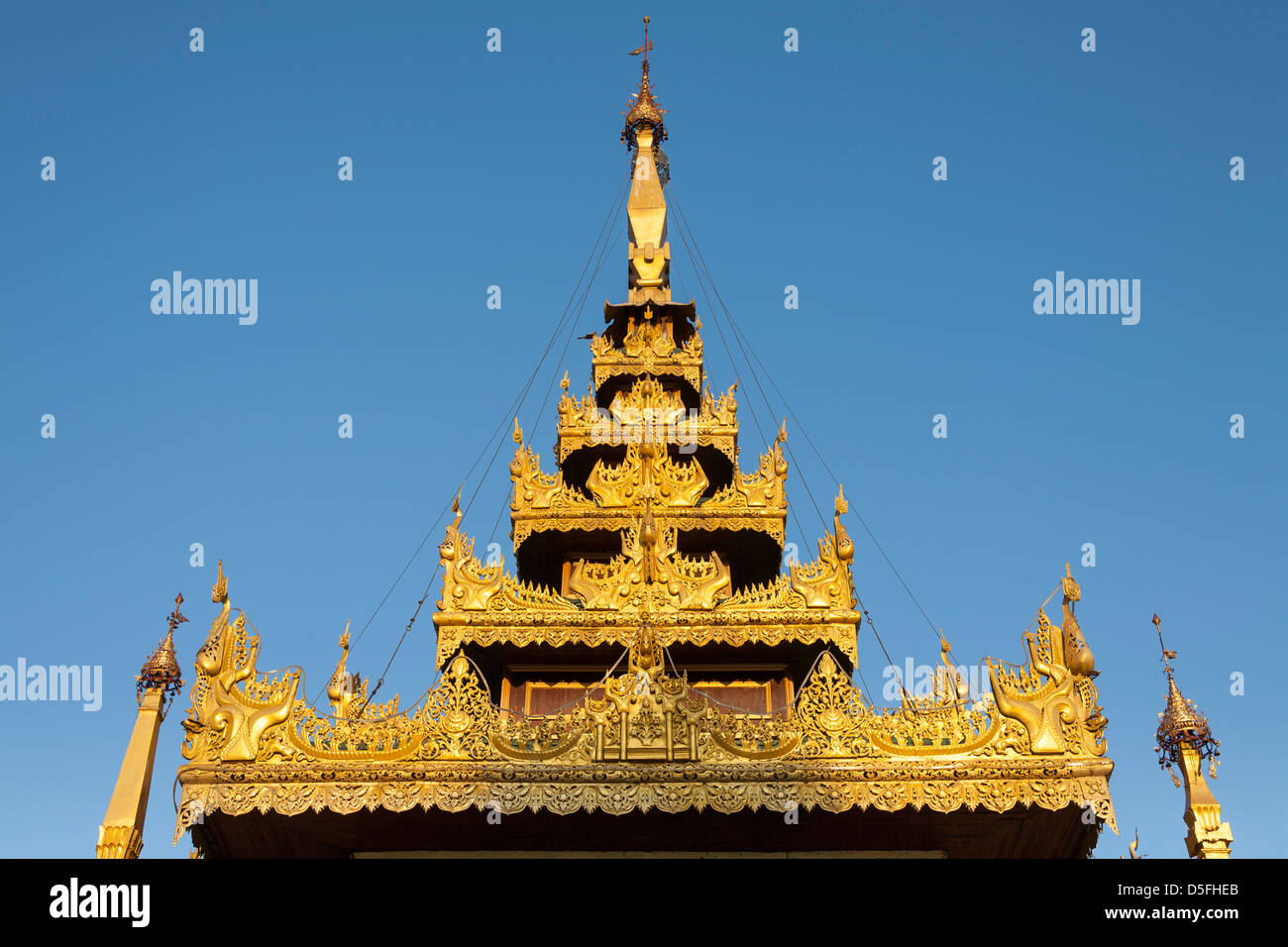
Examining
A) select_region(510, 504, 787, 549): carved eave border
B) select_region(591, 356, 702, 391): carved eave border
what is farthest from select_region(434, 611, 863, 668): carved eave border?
select_region(591, 356, 702, 391): carved eave border

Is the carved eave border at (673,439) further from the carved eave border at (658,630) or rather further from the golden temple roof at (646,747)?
the golden temple roof at (646,747)

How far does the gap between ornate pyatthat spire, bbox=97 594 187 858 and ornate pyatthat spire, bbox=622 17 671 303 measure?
11.8 meters

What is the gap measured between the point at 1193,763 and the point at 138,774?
19.6 m

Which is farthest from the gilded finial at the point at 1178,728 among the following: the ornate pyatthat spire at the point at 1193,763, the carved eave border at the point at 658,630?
the carved eave border at the point at 658,630

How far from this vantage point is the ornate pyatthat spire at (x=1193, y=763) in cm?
2028

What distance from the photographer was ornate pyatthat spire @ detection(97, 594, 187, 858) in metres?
14.9

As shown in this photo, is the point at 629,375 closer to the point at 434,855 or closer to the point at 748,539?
the point at 748,539

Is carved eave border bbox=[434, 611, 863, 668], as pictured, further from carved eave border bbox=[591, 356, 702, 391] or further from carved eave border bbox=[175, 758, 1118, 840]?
carved eave border bbox=[591, 356, 702, 391]
